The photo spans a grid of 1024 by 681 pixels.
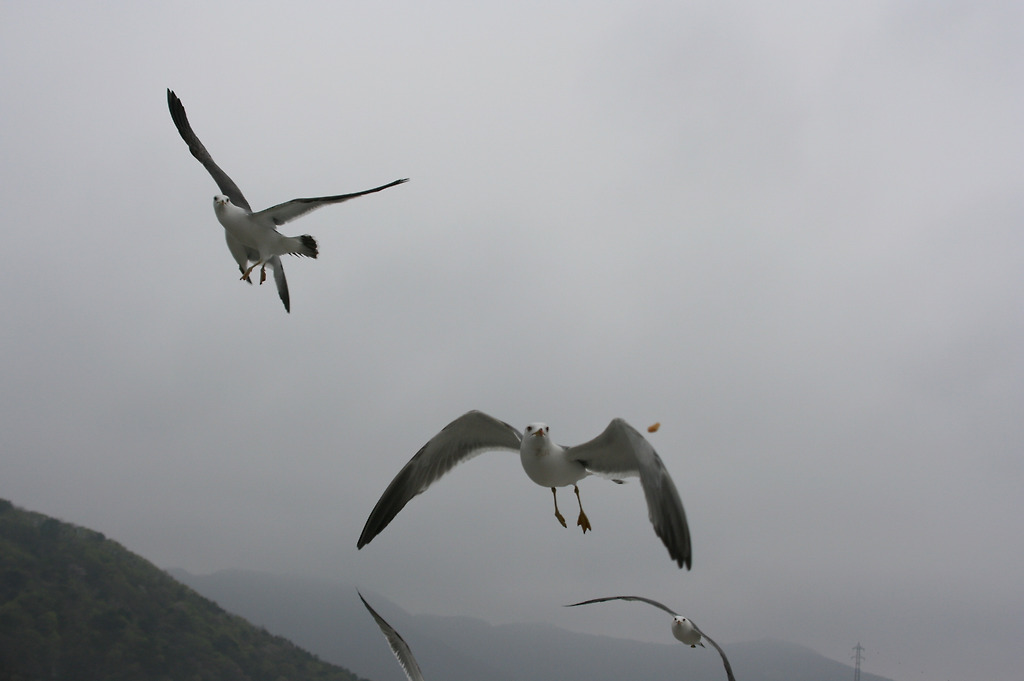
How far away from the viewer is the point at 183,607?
38.6m

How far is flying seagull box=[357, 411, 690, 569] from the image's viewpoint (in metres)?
4.04

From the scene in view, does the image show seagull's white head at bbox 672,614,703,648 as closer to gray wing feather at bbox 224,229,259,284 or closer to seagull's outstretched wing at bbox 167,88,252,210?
gray wing feather at bbox 224,229,259,284

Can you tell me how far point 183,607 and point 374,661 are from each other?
15.1 meters

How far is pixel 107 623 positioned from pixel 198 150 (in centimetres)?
3512

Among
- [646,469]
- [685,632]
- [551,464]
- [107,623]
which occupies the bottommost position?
[107,623]

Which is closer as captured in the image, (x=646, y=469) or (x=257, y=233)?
(x=646, y=469)

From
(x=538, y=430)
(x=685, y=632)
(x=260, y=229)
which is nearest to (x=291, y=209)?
(x=260, y=229)

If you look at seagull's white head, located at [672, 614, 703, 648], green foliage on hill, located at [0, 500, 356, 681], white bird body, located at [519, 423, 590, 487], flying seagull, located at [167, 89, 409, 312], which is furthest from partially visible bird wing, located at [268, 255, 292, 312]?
green foliage on hill, located at [0, 500, 356, 681]

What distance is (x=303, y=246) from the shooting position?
6.97 m

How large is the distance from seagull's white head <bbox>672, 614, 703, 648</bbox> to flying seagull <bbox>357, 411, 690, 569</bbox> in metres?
2.21

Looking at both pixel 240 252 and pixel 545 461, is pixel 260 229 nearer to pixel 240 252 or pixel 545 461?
pixel 240 252

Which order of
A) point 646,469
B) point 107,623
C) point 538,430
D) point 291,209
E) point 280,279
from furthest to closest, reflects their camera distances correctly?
point 107,623
point 280,279
point 291,209
point 538,430
point 646,469

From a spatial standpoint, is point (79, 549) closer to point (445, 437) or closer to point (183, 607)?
point (183, 607)

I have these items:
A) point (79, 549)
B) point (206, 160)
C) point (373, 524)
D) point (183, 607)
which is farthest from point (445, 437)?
point (79, 549)
